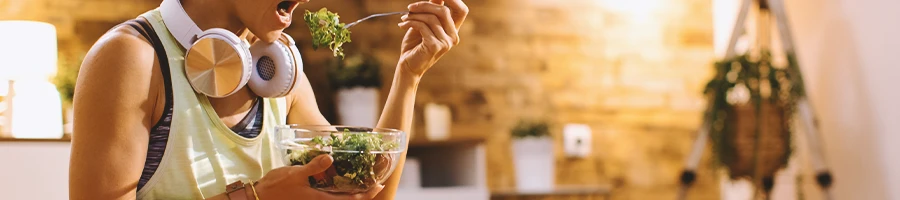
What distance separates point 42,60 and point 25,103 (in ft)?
0.67

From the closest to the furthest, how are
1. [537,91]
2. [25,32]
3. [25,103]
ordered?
[25,103]
[25,32]
[537,91]

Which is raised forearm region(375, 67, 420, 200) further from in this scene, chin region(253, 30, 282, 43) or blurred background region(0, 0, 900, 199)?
blurred background region(0, 0, 900, 199)

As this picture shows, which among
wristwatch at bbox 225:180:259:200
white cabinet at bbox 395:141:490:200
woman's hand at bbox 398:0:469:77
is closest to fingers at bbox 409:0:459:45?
woman's hand at bbox 398:0:469:77

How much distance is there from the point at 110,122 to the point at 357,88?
2.26 m

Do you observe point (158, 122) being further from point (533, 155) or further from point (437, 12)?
point (533, 155)

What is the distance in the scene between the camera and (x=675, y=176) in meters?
4.02

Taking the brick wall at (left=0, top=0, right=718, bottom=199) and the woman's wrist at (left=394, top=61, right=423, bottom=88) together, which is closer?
the woman's wrist at (left=394, top=61, right=423, bottom=88)

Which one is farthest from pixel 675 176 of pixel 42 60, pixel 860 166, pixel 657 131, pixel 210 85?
pixel 210 85

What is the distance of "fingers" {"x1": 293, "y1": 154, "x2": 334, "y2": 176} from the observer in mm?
952

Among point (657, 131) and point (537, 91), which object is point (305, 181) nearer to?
point (537, 91)

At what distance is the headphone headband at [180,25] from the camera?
106 centimetres

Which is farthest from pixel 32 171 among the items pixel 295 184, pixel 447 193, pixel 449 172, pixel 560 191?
pixel 560 191

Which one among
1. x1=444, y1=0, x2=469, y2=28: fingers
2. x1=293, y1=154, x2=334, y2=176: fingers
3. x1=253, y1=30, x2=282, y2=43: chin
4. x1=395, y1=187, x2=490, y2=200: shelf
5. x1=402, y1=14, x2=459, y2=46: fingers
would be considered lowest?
x1=395, y1=187, x2=490, y2=200: shelf

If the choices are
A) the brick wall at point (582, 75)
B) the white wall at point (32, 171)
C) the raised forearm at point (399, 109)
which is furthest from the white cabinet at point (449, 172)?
the raised forearm at point (399, 109)
